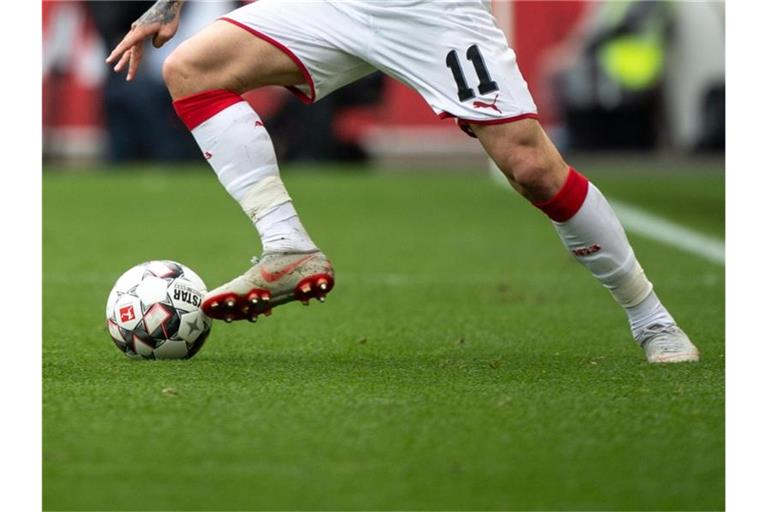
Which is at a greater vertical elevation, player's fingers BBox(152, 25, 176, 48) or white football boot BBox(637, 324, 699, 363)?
player's fingers BBox(152, 25, 176, 48)

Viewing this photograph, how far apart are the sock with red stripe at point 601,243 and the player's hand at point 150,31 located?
4.00 ft

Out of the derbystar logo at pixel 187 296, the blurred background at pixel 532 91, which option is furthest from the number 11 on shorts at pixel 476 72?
the blurred background at pixel 532 91

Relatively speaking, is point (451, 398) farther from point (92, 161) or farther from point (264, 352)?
point (92, 161)

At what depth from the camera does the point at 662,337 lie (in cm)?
454

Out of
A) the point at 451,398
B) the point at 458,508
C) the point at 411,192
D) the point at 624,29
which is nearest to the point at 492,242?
the point at 411,192

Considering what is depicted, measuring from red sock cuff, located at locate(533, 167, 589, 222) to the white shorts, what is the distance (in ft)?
0.76

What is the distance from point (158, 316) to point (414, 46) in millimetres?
1101

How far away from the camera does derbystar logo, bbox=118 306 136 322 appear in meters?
4.53

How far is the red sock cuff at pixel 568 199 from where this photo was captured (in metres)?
4.39

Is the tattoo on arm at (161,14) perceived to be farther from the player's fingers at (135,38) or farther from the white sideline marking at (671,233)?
the white sideline marking at (671,233)

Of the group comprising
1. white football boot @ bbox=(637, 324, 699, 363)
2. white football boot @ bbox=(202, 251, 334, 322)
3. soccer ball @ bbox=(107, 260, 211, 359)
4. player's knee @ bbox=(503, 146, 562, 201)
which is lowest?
white football boot @ bbox=(637, 324, 699, 363)

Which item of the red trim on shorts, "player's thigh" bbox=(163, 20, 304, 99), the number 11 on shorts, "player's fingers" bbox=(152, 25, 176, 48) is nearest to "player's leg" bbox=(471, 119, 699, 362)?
the number 11 on shorts

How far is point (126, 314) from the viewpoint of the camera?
Result: 4543 mm

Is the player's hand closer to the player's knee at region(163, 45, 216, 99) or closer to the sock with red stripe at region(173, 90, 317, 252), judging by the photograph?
the player's knee at region(163, 45, 216, 99)
